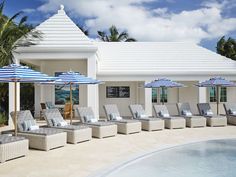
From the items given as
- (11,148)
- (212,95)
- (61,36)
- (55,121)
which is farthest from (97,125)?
(212,95)

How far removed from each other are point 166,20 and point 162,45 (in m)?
8.23

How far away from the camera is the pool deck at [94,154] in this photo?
8.55 m

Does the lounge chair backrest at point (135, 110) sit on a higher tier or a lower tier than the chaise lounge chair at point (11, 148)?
higher

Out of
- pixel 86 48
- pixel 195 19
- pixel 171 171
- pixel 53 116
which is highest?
pixel 195 19

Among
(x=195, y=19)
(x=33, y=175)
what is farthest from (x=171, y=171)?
(x=195, y=19)

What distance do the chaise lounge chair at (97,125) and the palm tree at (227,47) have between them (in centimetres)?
2815

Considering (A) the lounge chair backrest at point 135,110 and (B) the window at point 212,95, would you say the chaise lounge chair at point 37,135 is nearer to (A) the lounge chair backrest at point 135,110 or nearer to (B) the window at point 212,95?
(A) the lounge chair backrest at point 135,110

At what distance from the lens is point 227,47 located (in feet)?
134

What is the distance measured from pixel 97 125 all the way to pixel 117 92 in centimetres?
1121

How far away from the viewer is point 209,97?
25.8m

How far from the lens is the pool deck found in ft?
28.0

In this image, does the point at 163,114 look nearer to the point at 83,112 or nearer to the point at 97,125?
the point at 83,112

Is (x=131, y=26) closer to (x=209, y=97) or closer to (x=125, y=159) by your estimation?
(x=209, y=97)

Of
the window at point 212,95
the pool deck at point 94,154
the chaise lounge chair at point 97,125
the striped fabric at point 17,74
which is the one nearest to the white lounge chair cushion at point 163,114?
the pool deck at point 94,154
